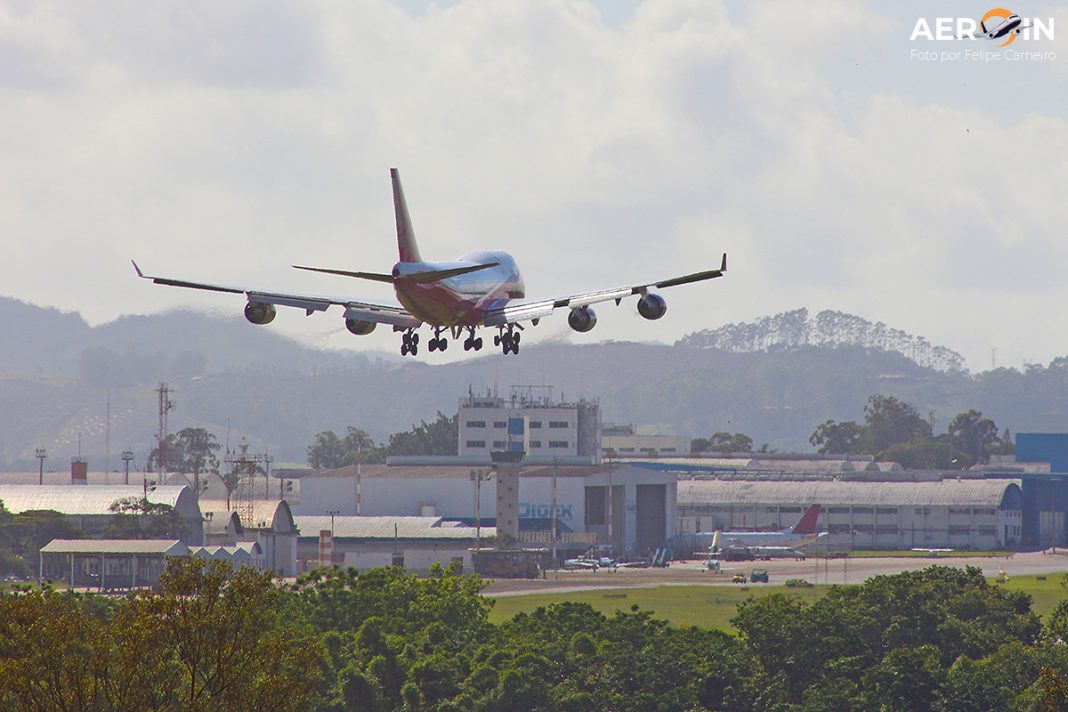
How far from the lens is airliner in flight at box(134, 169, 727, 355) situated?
71062mm

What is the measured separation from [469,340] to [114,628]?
77.9 feet

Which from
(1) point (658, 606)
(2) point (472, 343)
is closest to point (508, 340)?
(2) point (472, 343)

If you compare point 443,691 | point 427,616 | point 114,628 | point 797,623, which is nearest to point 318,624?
point 427,616

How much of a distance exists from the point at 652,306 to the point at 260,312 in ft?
52.9

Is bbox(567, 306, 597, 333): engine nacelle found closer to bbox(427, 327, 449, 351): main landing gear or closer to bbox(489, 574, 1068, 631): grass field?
bbox(427, 327, 449, 351): main landing gear

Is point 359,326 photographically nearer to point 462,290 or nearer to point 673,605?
point 462,290

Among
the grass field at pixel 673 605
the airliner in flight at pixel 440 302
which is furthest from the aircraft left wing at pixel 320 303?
the grass field at pixel 673 605

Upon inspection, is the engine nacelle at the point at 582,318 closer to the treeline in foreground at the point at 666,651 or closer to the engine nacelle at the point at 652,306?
the engine nacelle at the point at 652,306

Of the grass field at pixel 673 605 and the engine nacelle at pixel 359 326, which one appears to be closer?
the engine nacelle at pixel 359 326

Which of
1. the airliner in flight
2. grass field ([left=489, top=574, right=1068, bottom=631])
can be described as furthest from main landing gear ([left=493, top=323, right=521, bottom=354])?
grass field ([left=489, top=574, right=1068, bottom=631])

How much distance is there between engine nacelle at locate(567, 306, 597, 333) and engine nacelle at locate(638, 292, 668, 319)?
369cm

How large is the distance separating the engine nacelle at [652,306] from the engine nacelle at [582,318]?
12.1 ft

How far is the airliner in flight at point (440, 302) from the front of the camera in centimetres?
7106

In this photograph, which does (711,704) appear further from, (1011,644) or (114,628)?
(114,628)
